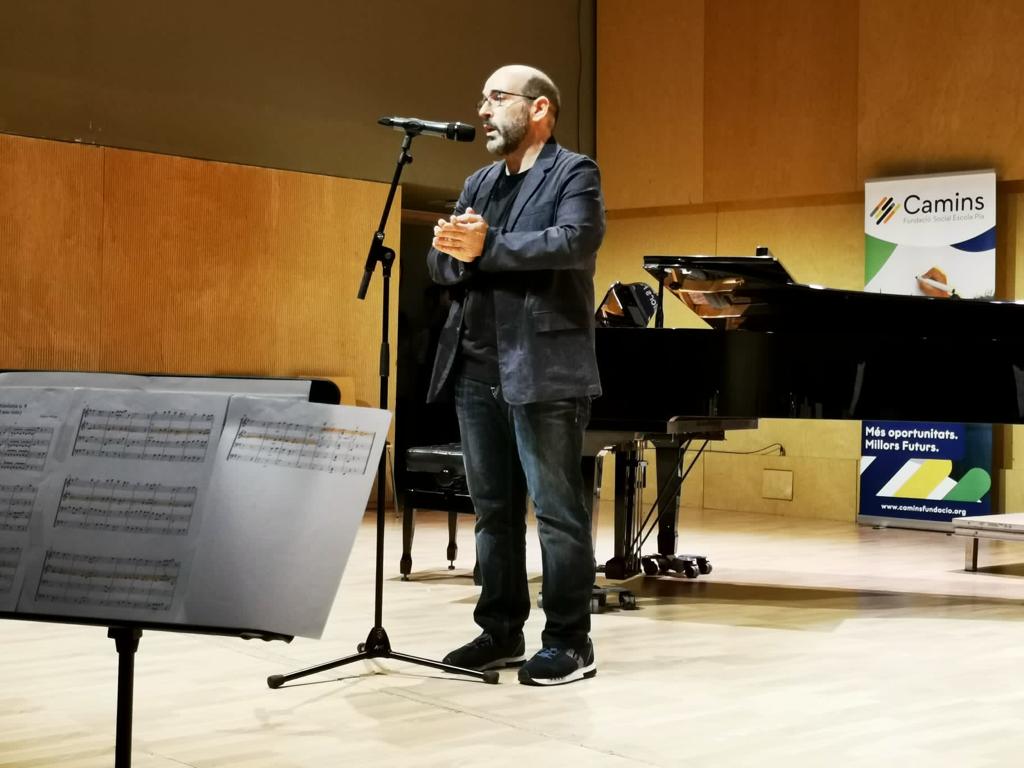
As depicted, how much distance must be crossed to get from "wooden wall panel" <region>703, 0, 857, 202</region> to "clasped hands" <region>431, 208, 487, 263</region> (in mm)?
5729

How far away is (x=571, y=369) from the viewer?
3424 mm

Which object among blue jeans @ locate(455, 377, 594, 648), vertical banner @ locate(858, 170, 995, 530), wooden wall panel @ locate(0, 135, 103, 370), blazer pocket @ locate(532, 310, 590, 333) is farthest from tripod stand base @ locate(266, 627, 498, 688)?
vertical banner @ locate(858, 170, 995, 530)

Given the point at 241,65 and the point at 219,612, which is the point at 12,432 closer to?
the point at 219,612

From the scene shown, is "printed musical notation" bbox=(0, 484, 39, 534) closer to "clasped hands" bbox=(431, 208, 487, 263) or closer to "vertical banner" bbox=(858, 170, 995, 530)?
"clasped hands" bbox=(431, 208, 487, 263)

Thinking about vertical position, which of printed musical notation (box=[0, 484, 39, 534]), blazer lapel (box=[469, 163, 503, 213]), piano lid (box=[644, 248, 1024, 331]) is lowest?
printed musical notation (box=[0, 484, 39, 534])

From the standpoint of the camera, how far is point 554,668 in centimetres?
351

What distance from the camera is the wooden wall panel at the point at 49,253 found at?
6.91 meters

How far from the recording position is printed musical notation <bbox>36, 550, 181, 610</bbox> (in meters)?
1.91

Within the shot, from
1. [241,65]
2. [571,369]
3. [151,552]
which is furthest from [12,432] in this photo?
[241,65]

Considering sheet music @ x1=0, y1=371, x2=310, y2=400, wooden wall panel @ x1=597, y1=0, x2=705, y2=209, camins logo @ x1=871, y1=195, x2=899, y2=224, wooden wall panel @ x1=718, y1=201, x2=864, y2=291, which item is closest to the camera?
sheet music @ x1=0, y1=371, x2=310, y2=400

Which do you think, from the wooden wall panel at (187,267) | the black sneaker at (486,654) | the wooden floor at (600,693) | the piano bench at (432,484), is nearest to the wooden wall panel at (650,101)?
the wooden wall panel at (187,267)

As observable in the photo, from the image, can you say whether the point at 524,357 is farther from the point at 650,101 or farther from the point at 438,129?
the point at 650,101

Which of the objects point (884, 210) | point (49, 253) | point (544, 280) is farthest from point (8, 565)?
point (884, 210)

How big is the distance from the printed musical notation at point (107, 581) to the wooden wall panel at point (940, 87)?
276 inches
